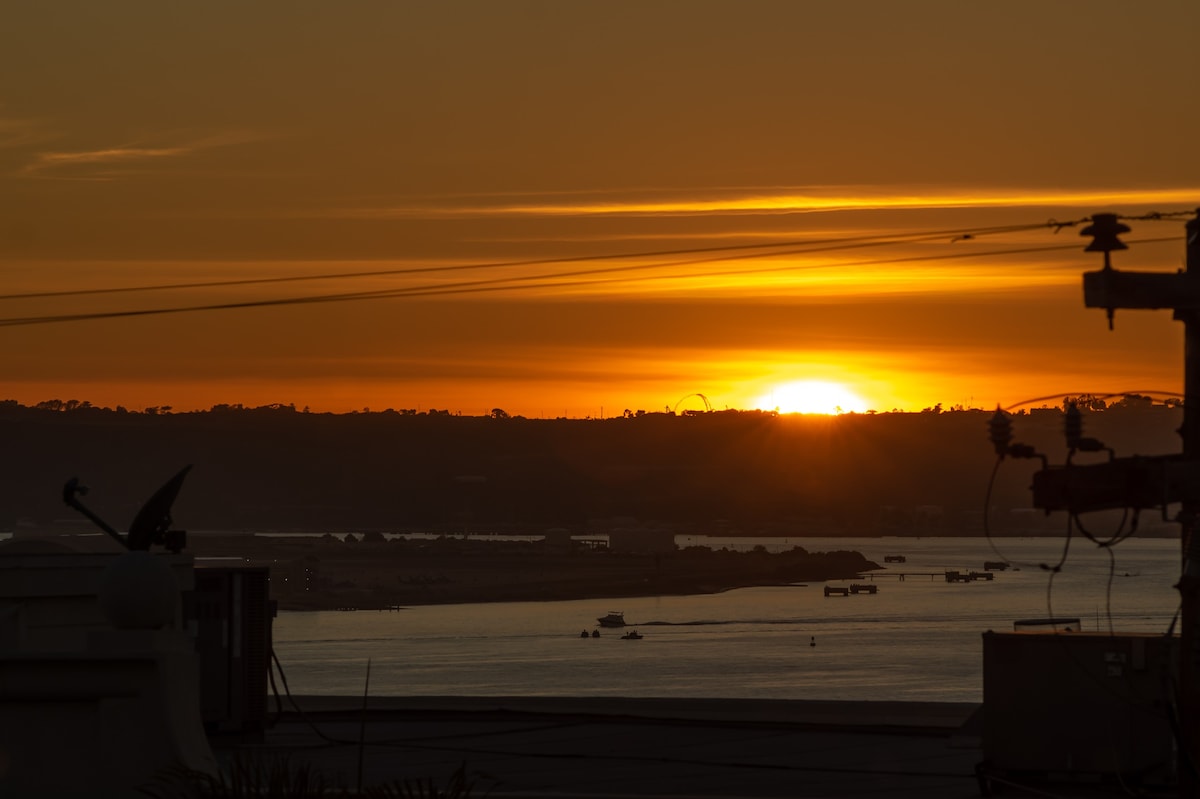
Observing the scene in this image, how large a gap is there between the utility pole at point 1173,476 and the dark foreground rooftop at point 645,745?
7.84 ft

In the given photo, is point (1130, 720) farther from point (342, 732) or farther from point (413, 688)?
point (413, 688)

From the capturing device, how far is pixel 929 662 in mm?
127625

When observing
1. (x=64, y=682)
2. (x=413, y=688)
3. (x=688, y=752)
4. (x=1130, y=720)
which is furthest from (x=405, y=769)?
(x=413, y=688)

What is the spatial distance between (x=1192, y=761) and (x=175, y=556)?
1111cm

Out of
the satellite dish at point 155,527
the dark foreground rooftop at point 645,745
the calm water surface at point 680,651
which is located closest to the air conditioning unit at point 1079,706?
the dark foreground rooftop at point 645,745

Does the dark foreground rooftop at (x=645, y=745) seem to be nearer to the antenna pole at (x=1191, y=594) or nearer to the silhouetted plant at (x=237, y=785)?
the silhouetted plant at (x=237, y=785)

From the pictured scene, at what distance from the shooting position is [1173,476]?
48.1ft

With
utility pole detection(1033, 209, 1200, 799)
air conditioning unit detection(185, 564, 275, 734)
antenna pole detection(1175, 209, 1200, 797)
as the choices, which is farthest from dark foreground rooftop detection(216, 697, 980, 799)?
utility pole detection(1033, 209, 1200, 799)

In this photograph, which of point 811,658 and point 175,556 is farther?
point 811,658

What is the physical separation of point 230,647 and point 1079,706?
31.6ft

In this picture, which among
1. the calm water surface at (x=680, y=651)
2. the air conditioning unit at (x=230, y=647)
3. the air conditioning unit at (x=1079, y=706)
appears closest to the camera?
the air conditioning unit at (x=1079, y=706)

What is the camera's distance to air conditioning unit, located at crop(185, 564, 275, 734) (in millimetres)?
19516

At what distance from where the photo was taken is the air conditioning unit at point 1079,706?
14898 mm

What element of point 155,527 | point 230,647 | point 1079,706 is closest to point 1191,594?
point 1079,706
